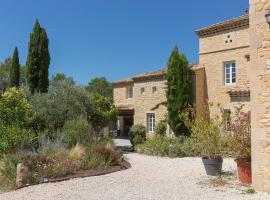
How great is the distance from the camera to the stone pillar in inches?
336

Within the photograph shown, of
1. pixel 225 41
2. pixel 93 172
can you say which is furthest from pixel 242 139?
pixel 225 41

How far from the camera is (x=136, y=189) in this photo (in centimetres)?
913

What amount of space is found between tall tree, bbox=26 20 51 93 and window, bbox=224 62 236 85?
439 inches

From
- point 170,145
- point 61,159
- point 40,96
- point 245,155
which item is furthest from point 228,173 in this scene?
point 40,96

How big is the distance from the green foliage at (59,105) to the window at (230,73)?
9359 mm

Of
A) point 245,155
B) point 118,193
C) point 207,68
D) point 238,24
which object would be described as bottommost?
point 118,193

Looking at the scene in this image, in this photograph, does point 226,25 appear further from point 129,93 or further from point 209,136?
point 129,93

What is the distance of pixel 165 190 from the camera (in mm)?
9031

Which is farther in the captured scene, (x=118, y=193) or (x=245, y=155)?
(x=245, y=155)

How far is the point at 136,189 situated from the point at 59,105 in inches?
398

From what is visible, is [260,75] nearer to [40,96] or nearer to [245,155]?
[245,155]

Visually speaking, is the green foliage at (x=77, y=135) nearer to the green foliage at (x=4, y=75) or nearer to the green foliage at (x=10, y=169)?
the green foliage at (x=10, y=169)

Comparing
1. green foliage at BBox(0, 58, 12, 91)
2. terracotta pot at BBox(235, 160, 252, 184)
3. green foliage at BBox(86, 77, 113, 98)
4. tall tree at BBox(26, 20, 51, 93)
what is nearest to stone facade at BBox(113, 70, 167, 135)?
tall tree at BBox(26, 20, 51, 93)

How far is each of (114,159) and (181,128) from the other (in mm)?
11075
